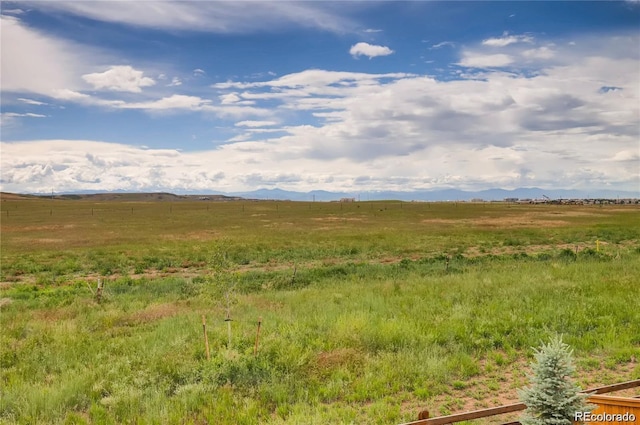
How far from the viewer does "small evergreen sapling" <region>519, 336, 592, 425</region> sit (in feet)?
20.4

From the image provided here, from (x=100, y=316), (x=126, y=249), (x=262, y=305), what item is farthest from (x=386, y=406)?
(x=126, y=249)

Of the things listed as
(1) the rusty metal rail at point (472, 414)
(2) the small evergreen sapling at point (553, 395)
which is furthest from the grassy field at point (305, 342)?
(2) the small evergreen sapling at point (553, 395)

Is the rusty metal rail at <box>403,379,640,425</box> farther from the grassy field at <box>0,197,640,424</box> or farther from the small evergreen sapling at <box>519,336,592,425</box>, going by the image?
the grassy field at <box>0,197,640,424</box>

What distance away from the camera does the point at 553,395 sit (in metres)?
6.33

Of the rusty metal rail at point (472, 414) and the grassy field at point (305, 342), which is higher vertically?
the rusty metal rail at point (472, 414)

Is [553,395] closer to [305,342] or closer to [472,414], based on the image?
[472,414]

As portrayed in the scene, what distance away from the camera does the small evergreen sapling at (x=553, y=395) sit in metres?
6.23

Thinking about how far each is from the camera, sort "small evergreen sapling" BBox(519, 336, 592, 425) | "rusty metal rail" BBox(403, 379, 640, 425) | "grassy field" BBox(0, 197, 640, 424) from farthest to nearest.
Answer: "grassy field" BBox(0, 197, 640, 424)
"rusty metal rail" BBox(403, 379, 640, 425)
"small evergreen sapling" BBox(519, 336, 592, 425)

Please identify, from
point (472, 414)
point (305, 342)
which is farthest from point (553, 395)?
point (305, 342)

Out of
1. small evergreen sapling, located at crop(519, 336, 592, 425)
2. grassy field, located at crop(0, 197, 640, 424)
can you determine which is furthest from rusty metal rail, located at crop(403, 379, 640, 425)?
grassy field, located at crop(0, 197, 640, 424)

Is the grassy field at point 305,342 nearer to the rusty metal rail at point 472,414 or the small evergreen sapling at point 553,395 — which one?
the rusty metal rail at point 472,414

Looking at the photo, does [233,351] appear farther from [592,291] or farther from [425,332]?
[592,291]

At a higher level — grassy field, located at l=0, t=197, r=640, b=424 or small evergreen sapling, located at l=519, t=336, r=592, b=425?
small evergreen sapling, located at l=519, t=336, r=592, b=425

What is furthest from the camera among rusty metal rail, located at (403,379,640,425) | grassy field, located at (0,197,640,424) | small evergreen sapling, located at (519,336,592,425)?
grassy field, located at (0,197,640,424)
